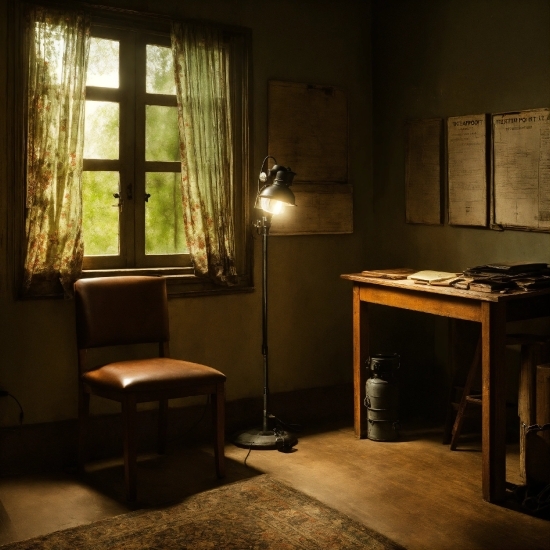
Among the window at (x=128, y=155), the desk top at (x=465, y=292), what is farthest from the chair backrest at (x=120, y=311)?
the desk top at (x=465, y=292)

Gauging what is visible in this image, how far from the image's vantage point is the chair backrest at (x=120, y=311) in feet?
14.0

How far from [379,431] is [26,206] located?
2.38 metres

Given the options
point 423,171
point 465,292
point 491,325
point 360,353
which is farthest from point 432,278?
point 423,171

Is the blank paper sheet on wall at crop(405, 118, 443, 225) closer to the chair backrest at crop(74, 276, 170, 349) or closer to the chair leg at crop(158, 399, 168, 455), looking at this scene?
the chair backrest at crop(74, 276, 170, 349)

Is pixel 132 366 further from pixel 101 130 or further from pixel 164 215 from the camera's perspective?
pixel 101 130

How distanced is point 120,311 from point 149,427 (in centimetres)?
76

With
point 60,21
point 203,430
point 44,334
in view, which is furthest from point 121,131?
point 203,430

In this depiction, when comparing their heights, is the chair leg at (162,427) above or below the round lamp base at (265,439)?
above

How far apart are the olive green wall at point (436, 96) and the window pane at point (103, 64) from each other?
184 centimetres

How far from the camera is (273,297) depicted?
5.20m

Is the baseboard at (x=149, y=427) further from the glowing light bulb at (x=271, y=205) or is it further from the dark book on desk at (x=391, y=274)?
the glowing light bulb at (x=271, y=205)

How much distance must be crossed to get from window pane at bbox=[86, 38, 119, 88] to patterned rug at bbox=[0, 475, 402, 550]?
233cm

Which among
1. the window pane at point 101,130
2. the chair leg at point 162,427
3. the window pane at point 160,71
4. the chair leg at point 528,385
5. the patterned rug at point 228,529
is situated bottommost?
the patterned rug at point 228,529

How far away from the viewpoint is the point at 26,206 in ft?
14.2
